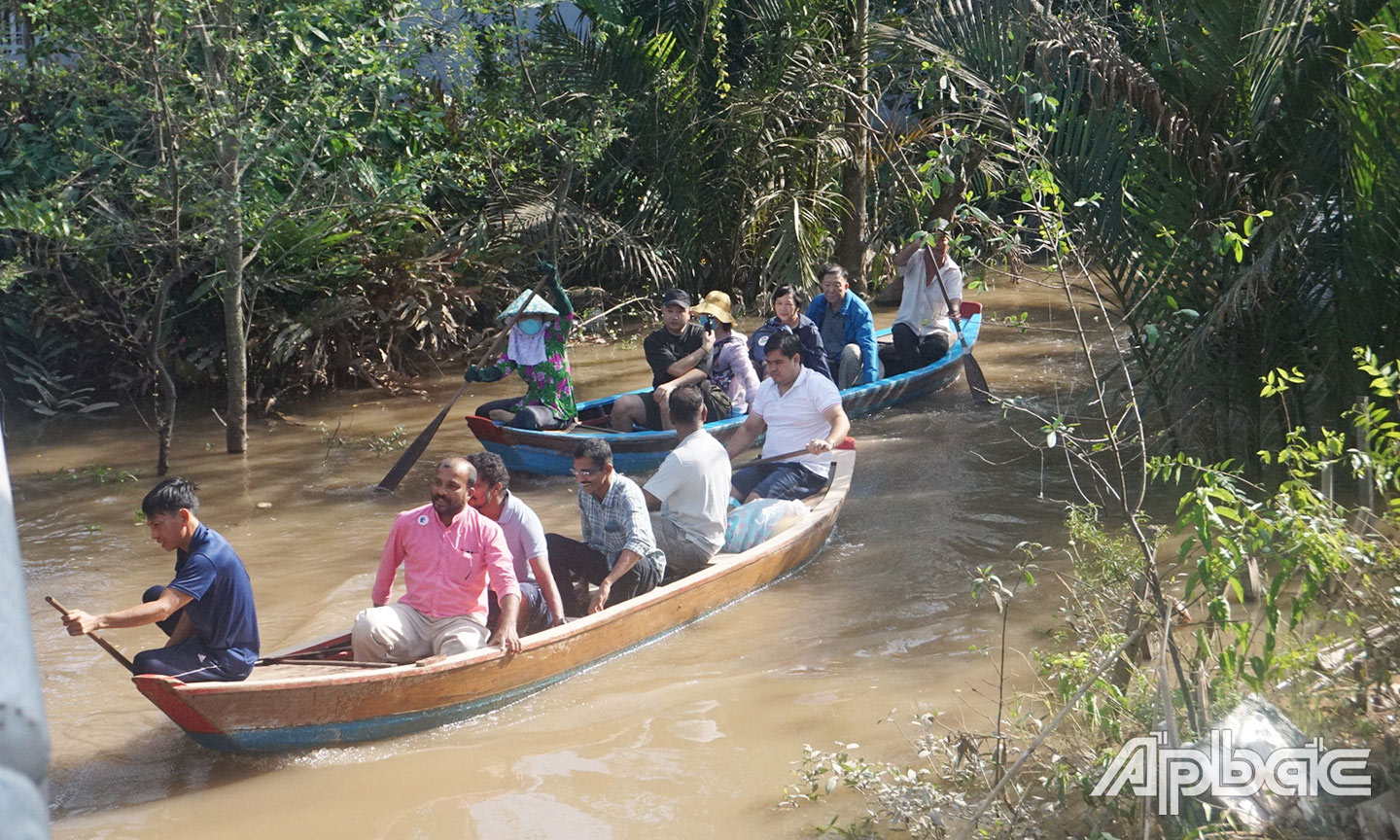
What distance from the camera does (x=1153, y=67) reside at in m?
6.79

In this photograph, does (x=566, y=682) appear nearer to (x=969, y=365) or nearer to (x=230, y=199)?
(x=230, y=199)

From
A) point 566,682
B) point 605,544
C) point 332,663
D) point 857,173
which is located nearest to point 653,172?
point 857,173

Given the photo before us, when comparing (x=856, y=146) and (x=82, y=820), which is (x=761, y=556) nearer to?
(x=82, y=820)

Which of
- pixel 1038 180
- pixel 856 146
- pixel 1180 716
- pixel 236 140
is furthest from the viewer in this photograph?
pixel 856 146

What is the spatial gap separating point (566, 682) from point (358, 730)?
110 centimetres

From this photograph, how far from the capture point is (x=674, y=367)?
31.9 ft

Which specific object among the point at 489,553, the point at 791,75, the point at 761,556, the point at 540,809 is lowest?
the point at 540,809

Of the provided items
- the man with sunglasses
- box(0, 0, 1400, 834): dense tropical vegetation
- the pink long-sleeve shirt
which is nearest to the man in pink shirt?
the pink long-sleeve shirt

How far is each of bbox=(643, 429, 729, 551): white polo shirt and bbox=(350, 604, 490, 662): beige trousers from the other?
143 cm

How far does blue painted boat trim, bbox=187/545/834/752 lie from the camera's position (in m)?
5.36

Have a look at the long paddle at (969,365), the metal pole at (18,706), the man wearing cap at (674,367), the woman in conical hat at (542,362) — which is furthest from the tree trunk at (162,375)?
the metal pole at (18,706)

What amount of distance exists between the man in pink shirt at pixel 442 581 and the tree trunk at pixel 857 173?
911 centimetres

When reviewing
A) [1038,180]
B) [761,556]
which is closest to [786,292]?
[761,556]

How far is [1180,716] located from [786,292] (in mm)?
6061
